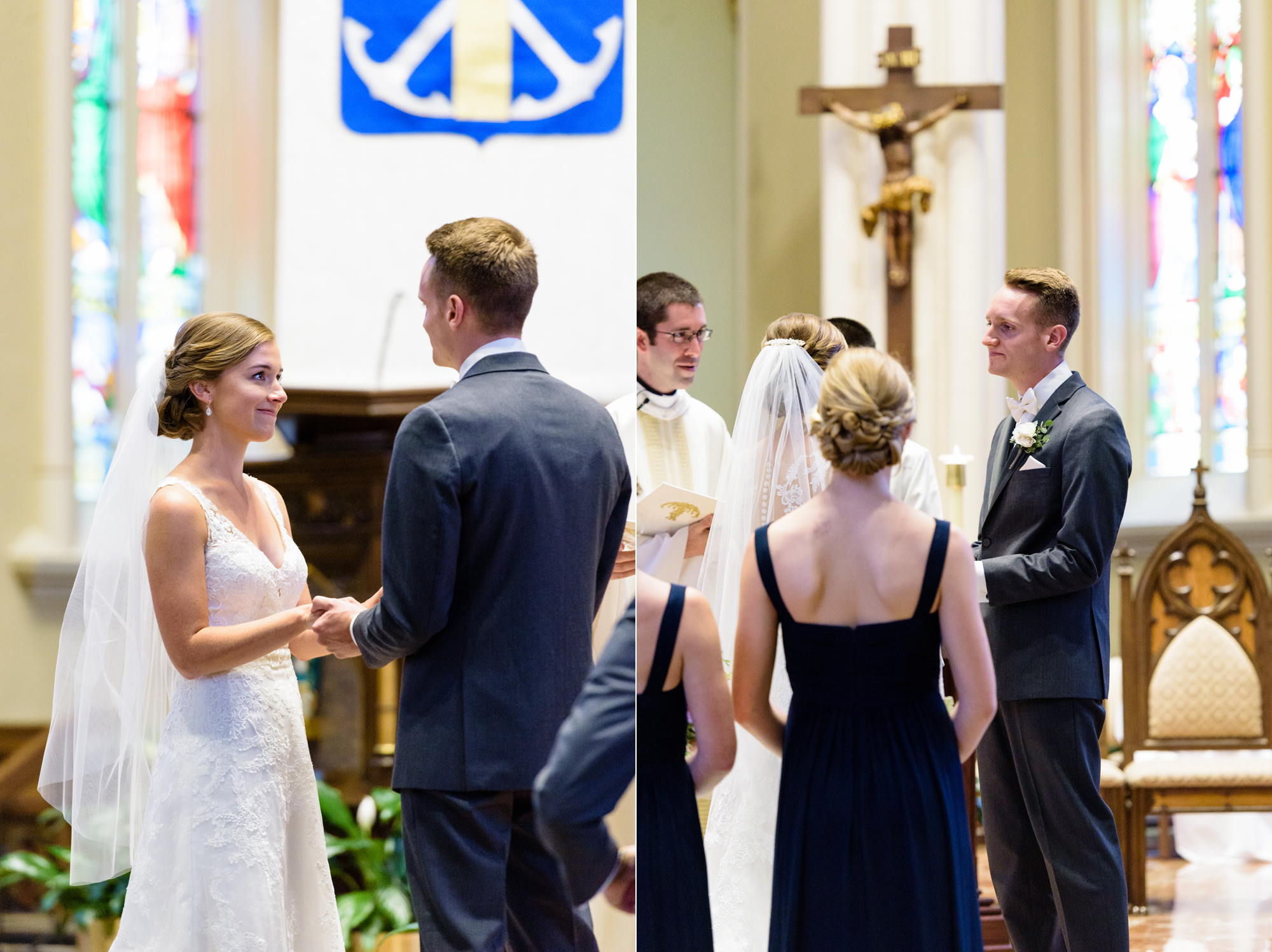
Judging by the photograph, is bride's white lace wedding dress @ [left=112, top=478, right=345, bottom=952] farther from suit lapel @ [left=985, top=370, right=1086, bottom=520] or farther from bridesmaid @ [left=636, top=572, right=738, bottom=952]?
suit lapel @ [left=985, top=370, right=1086, bottom=520]

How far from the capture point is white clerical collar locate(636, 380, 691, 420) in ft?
6.56

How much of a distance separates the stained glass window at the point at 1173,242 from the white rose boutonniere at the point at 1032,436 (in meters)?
3.11

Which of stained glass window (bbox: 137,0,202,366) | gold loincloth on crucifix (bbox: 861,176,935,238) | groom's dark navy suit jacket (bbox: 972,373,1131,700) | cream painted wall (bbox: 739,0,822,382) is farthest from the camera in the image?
stained glass window (bbox: 137,0,202,366)

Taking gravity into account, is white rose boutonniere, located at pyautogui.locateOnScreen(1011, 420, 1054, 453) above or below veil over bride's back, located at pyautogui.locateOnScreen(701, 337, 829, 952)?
above

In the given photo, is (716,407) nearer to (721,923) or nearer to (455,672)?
(455,672)

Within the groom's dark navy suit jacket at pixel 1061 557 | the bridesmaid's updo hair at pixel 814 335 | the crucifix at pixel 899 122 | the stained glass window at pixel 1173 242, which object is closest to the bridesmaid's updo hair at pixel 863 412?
the bridesmaid's updo hair at pixel 814 335

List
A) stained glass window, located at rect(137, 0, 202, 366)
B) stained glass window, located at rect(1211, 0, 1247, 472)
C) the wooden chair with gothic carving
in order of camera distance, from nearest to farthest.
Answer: stained glass window, located at rect(137, 0, 202, 366) → the wooden chair with gothic carving → stained glass window, located at rect(1211, 0, 1247, 472)

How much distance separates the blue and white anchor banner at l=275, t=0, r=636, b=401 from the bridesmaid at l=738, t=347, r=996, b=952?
436 mm

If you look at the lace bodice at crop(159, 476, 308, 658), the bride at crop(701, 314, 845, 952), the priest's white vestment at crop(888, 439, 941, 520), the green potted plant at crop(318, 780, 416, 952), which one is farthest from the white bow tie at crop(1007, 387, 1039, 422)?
the green potted plant at crop(318, 780, 416, 952)

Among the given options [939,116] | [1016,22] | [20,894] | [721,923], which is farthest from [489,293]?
[1016,22]

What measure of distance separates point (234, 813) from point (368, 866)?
1.27 m

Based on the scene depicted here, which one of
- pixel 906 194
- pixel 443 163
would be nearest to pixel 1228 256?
pixel 906 194

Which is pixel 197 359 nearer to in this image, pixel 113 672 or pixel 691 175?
pixel 113 672

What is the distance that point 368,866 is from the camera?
3619 millimetres
